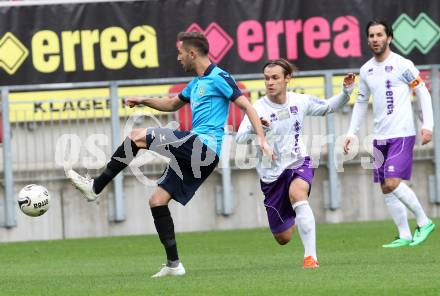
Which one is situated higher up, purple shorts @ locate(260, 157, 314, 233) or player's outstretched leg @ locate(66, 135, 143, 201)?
player's outstretched leg @ locate(66, 135, 143, 201)

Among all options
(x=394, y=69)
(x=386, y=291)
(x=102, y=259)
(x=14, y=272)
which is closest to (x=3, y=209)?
(x=102, y=259)

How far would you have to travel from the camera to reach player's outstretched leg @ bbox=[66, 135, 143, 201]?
33.8ft

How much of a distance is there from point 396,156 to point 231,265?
227cm

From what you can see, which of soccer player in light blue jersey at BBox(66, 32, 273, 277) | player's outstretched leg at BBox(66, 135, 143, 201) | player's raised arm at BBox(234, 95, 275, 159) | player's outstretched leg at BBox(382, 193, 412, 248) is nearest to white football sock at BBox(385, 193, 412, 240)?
player's outstretched leg at BBox(382, 193, 412, 248)

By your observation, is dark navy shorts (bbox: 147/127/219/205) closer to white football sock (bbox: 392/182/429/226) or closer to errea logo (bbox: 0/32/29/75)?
white football sock (bbox: 392/182/429/226)

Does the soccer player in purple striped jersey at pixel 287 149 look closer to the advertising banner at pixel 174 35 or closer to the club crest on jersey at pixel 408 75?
the club crest on jersey at pixel 408 75

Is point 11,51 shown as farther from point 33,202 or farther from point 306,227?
point 306,227

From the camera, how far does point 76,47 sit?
17672 millimetres

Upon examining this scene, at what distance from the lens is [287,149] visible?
448 inches

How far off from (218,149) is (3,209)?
7.73m

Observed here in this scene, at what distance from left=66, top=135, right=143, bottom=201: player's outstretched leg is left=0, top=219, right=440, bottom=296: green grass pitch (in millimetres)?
762

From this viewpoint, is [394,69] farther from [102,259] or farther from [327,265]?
[102,259]

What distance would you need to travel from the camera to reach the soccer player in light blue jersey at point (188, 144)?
10.3 m

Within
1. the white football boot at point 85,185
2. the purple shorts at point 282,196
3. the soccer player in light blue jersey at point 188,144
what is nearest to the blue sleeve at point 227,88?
the soccer player in light blue jersey at point 188,144
